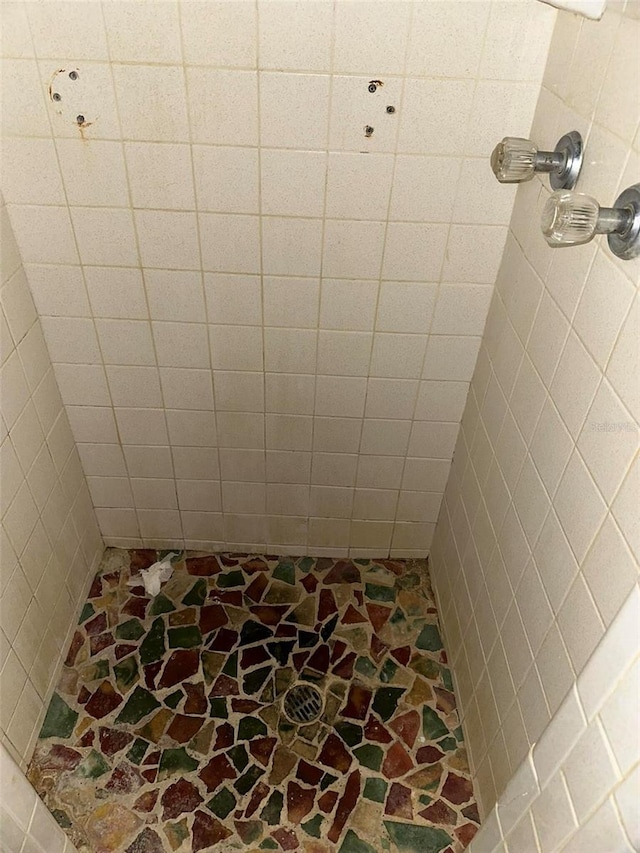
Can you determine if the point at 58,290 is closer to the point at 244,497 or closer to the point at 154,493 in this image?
the point at 154,493

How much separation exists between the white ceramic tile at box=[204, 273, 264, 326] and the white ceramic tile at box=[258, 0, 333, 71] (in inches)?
16.6

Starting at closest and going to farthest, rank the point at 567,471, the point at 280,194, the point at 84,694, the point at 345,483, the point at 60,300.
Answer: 1. the point at 567,471
2. the point at 280,194
3. the point at 60,300
4. the point at 84,694
5. the point at 345,483

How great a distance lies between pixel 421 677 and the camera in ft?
5.30

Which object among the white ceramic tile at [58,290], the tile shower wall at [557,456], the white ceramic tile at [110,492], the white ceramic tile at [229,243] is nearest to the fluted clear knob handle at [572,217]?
the tile shower wall at [557,456]

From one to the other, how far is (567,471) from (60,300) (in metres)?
1.12

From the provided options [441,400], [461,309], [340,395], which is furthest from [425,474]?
[461,309]

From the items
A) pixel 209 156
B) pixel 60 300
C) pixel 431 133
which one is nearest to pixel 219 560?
pixel 60 300

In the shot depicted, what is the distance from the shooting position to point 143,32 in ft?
3.59

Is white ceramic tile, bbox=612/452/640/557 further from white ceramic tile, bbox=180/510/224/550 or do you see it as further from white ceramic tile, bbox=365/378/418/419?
white ceramic tile, bbox=180/510/224/550

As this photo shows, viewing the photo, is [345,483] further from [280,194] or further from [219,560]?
[280,194]

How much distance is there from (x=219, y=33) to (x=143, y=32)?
13 centimetres

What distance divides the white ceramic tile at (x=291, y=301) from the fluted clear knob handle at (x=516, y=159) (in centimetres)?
49

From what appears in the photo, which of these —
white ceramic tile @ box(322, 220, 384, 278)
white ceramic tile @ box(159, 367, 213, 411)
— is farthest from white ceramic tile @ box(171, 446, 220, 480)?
white ceramic tile @ box(322, 220, 384, 278)

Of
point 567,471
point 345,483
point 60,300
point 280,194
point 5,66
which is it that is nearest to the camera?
point 567,471
